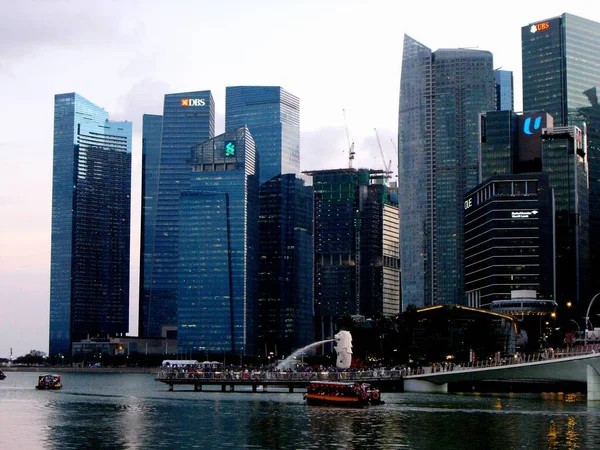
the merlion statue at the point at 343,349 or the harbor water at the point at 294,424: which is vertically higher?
the merlion statue at the point at 343,349

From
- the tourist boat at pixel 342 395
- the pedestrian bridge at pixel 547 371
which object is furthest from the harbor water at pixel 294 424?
the pedestrian bridge at pixel 547 371

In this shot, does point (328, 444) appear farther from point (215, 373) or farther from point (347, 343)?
point (215, 373)

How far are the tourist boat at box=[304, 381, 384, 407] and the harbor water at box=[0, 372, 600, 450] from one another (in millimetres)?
3268

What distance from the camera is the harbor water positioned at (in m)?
98.1

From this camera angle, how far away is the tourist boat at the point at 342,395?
14762cm

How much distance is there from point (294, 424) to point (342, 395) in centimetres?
3240

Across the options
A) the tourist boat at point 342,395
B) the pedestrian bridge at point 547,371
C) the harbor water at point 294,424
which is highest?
Answer: the pedestrian bridge at point 547,371

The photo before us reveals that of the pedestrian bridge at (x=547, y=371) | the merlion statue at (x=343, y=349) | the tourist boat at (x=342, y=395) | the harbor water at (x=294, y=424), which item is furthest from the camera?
the merlion statue at (x=343, y=349)

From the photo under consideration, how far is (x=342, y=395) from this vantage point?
149 metres

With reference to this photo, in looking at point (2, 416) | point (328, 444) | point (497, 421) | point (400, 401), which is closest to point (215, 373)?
point (400, 401)

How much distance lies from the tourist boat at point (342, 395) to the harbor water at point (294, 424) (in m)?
3.27

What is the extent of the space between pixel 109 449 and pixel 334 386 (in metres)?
62.1

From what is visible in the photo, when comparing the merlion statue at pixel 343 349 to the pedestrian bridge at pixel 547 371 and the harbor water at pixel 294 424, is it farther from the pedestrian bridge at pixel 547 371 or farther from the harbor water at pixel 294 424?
the harbor water at pixel 294 424

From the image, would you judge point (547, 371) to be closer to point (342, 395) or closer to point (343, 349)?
point (342, 395)
